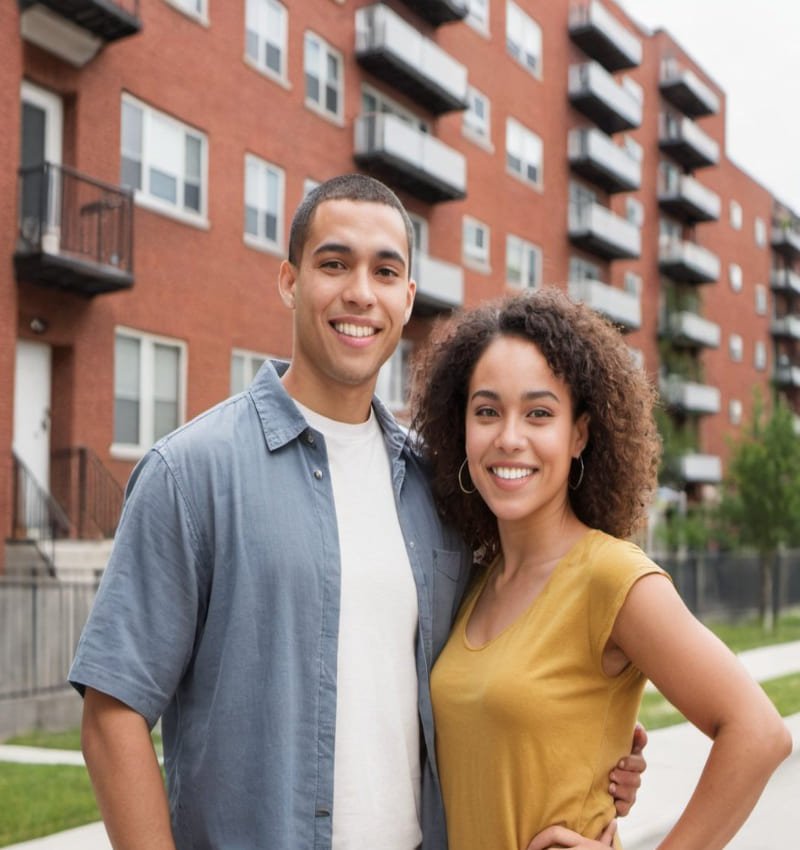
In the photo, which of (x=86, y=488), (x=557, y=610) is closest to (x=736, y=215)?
(x=86, y=488)

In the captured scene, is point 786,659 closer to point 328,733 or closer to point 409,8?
point 409,8

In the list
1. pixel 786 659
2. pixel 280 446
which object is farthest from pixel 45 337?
pixel 280 446

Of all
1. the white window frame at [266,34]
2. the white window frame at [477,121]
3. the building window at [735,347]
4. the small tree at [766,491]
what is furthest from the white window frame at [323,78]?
the building window at [735,347]

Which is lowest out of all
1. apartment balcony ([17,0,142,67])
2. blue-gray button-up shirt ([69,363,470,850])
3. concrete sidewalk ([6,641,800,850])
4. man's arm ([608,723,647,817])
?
concrete sidewalk ([6,641,800,850])

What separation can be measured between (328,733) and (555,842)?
0.59m

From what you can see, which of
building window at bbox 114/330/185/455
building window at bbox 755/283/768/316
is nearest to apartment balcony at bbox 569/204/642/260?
building window at bbox 114/330/185/455

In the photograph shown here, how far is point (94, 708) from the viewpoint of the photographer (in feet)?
8.73

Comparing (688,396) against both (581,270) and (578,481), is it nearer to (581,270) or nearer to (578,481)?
(581,270)

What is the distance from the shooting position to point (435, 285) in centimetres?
2652

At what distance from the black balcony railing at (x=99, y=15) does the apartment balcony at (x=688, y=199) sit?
103 feet

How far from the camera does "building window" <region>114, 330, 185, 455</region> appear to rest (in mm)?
18391

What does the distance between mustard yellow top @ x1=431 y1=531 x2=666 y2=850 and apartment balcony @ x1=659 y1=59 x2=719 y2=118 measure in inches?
1811

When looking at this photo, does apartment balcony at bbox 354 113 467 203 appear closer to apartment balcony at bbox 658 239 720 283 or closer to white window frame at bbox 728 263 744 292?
apartment balcony at bbox 658 239 720 283

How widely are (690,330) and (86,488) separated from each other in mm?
31919
